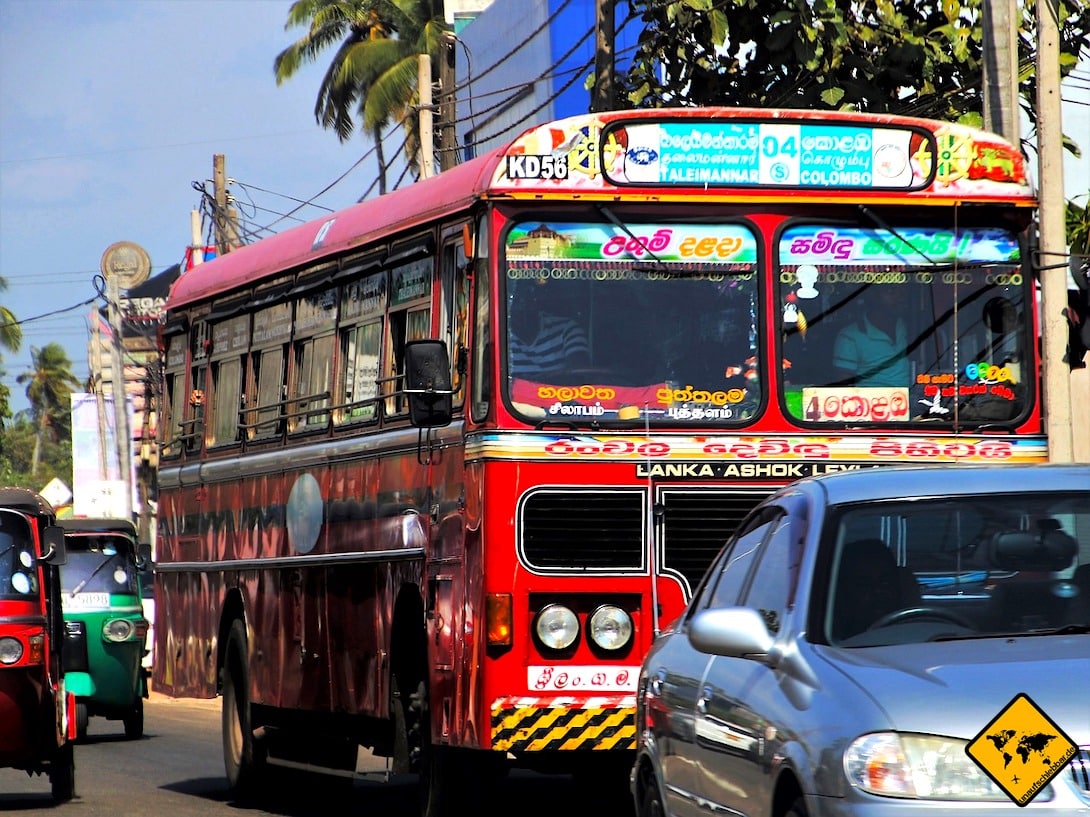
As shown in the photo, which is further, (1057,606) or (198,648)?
(198,648)

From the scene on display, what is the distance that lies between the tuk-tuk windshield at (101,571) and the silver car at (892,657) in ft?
54.3

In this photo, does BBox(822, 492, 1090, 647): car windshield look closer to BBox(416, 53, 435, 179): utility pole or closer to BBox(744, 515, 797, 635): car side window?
BBox(744, 515, 797, 635): car side window

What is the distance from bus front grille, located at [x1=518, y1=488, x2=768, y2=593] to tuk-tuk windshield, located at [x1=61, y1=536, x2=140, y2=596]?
45.0ft

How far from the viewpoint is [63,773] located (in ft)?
48.9

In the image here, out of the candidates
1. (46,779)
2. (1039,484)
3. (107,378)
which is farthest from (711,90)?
(107,378)

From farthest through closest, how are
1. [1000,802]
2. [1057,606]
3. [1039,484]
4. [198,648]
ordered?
[198,648]
[1039,484]
[1057,606]
[1000,802]

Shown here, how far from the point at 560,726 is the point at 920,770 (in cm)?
507

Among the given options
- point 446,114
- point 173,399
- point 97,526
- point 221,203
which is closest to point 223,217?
point 221,203

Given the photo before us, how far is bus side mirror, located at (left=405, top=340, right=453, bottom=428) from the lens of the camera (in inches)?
436

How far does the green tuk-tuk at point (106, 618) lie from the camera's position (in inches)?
891

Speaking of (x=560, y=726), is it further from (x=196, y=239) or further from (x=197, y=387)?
(x=196, y=239)

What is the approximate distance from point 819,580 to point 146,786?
35.9ft

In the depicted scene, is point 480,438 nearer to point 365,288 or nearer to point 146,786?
point 365,288

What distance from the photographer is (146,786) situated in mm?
16812
